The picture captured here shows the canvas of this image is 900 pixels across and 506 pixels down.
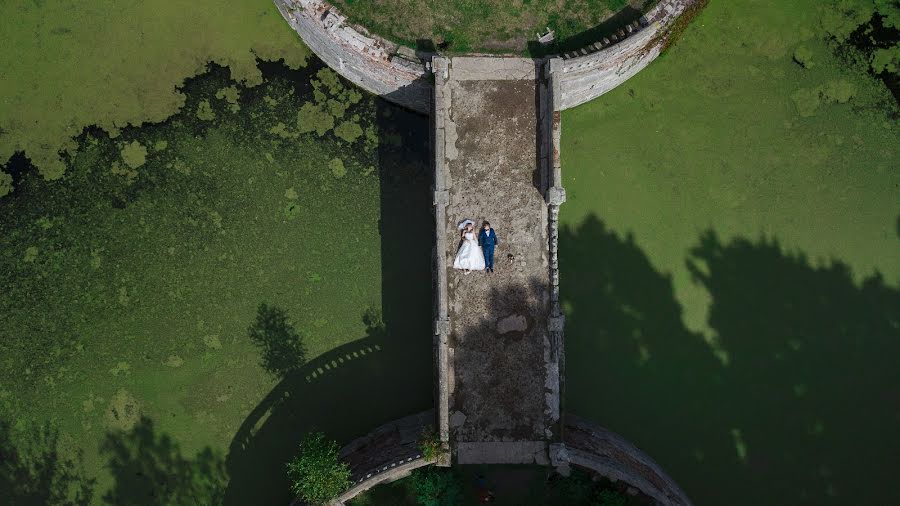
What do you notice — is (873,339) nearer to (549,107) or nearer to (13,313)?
(549,107)

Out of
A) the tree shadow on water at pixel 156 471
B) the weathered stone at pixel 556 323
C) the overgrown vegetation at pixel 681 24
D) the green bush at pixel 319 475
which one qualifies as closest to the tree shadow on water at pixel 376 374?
the tree shadow on water at pixel 156 471

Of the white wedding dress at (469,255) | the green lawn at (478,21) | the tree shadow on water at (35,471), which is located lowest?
the tree shadow on water at (35,471)

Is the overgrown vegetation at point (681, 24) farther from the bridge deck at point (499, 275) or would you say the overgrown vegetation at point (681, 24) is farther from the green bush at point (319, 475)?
the green bush at point (319, 475)

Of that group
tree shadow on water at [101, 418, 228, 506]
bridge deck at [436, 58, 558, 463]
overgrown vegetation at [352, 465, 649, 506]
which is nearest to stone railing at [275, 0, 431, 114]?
bridge deck at [436, 58, 558, 463]

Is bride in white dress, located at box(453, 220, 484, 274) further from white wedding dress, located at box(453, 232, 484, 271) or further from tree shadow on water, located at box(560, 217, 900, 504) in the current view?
tree shadow on water, located at box(560, 217, 900, 504)

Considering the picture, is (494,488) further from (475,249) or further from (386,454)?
(475,249)

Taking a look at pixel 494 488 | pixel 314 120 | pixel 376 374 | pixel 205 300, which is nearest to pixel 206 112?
pixel 314 120
